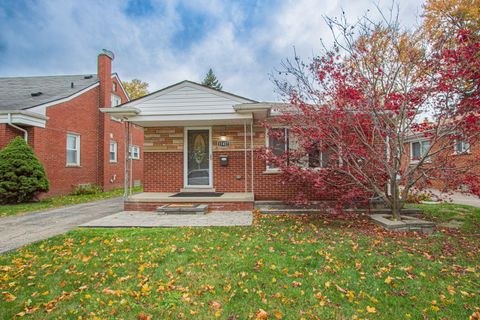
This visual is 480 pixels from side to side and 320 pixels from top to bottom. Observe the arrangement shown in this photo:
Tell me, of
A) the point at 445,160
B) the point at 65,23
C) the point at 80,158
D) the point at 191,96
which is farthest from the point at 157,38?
the point at 445,160

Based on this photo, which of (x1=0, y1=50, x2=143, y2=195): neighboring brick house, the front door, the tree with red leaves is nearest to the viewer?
the tree with red leaves

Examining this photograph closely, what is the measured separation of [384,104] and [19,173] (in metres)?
12.1

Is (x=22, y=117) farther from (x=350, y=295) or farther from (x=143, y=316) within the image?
(x=350, y=295)

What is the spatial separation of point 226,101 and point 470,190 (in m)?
6.37

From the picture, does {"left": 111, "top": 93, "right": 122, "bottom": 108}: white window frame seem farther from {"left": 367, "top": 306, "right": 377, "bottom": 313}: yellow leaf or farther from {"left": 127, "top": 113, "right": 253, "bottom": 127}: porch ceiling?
{"left": 367, "top": 306, "right": 377, "bottom": 313}: yellow leaf

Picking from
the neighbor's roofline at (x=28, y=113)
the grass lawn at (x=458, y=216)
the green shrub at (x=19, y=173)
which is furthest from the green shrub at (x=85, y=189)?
the grass lawn at (x=458, y=216)

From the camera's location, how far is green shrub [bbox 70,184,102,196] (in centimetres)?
1228

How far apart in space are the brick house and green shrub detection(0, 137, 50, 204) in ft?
14.9

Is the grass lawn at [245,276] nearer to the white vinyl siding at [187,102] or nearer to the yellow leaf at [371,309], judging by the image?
the yellow leaf at [371,309]

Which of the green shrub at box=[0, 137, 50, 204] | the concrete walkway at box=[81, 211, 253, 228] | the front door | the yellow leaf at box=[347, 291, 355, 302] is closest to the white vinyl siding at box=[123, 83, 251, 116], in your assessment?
the front door

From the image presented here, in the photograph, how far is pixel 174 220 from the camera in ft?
20.4

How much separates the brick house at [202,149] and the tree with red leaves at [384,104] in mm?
1800

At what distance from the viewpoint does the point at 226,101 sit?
7.58 metres

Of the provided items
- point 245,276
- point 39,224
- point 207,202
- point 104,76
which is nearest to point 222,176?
point 207,202
